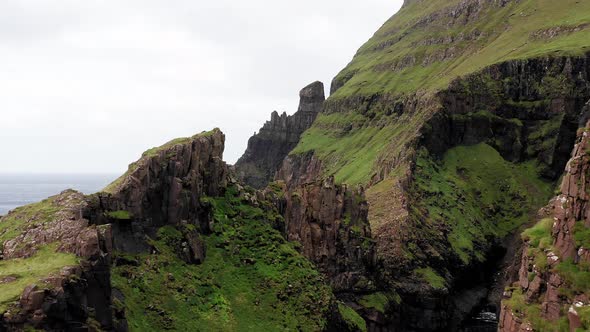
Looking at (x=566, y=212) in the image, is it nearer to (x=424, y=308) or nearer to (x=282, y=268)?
(x=282, y=268)

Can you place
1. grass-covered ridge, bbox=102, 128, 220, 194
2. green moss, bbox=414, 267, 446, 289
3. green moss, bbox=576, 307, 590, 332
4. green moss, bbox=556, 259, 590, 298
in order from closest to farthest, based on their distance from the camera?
green moss, bbox=576, 307, 590, 332 → green moss, bbox=556, 259, 590, 298 → grass-covered ridge, bbox=102, 128, 220, 194 → green moss, bbox=414, 267, 446, 289

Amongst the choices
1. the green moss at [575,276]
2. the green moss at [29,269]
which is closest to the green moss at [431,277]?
the green moss at [575,276]

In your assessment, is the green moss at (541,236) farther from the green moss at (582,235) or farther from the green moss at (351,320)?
the green moss at (351,320)

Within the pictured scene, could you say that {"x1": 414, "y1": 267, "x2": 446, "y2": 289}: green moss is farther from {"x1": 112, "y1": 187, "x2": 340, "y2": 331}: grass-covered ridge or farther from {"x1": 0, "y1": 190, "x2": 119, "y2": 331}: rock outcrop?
{"x1": 0, "y1": 190, "x2": 119, "y2": 331}: rock outcrop

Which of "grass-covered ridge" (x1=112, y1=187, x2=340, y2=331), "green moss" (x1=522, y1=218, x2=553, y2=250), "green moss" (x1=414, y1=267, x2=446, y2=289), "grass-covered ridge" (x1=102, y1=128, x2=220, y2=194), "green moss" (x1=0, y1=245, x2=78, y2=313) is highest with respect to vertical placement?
"grass-covered ridge" (x1=102, y1=128, x2=220, y2=194)

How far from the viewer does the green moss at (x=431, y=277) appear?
429ft

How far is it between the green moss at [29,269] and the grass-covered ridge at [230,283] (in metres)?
11.3

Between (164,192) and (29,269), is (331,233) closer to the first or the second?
(164,192)

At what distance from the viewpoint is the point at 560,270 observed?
4847 centimetres

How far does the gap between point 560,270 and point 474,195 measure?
140 metres

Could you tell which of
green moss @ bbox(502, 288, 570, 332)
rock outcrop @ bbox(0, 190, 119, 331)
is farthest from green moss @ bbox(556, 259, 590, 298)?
rock outcrop @ bbox(0, 190, 119, 331)

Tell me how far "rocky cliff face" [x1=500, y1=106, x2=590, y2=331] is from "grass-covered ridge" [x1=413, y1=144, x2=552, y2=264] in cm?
9996

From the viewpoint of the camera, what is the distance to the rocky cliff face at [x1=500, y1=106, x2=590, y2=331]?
4612 cm

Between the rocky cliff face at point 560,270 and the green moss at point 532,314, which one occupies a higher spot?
the rocky cliff face at point 560,270
